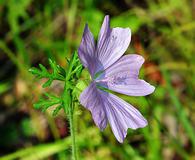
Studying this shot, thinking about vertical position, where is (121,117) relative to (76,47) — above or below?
below

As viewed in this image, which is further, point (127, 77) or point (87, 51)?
point (127, 77)

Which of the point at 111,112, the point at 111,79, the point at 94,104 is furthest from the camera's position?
the point at 111,79

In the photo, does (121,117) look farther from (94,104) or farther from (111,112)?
(94,104)

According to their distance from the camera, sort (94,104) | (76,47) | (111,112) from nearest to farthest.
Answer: (94,104) → (111,112) → (76,47)

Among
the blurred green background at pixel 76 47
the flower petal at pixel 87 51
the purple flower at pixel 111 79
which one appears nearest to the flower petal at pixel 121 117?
the purple flower at pixel 111 79

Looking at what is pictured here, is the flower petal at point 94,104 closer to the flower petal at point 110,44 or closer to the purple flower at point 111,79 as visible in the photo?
the purple flower at point 111,79

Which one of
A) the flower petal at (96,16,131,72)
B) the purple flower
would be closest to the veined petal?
the purple flower

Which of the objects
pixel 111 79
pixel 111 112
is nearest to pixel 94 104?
pixel 111 112

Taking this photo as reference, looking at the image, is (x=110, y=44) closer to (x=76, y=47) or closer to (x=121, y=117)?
(x=121, y=117)
